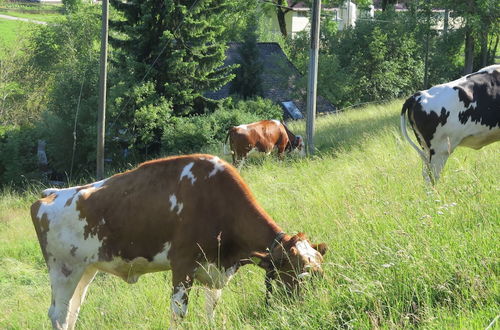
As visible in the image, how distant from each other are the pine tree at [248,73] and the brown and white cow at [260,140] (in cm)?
1434

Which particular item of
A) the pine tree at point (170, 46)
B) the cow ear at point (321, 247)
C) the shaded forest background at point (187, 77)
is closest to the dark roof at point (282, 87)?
the shaded forest background at point (187, 77)

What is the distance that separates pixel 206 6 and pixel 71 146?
8.26 meters

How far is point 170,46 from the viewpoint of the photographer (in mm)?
24766

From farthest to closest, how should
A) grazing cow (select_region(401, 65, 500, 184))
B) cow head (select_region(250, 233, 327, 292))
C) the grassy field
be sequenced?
1. grazing cow (select_region(401, 65, 500, 184))
2. cow head (select_region(250, 233, 327, 292))
3. the grassy field

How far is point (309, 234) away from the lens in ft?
24.3

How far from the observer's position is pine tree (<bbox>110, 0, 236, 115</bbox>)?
24.4 metres

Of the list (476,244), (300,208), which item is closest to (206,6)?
(300,208)

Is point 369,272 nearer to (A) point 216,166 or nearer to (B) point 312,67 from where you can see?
(A) point 216,166

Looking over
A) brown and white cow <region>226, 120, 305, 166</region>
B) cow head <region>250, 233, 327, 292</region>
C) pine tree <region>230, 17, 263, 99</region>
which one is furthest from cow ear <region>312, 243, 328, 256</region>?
pine tree <region>230, 17, 263, 99</region>

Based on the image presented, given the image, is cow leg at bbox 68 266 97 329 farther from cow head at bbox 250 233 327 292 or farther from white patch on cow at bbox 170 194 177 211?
cow head at bbox 250 233 327 292

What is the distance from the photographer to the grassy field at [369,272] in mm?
4480

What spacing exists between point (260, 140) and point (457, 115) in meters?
8.55

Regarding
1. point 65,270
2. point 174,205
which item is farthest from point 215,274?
point 65,270

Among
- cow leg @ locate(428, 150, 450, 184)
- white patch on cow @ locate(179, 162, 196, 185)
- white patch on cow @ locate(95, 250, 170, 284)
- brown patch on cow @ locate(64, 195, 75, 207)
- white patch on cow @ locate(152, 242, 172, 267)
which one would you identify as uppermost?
white patch on cow @ locate(179, 162, 196, 185)
